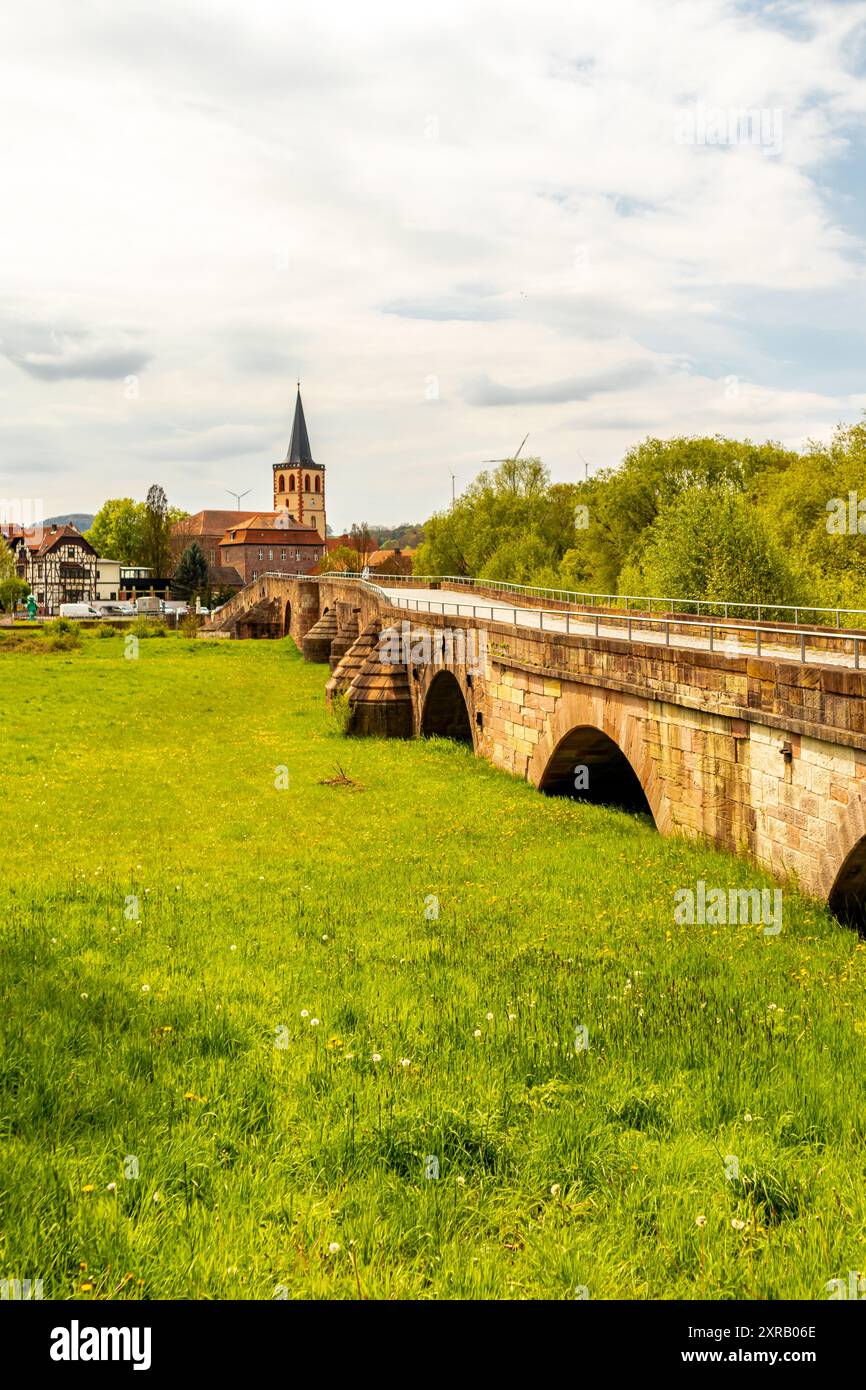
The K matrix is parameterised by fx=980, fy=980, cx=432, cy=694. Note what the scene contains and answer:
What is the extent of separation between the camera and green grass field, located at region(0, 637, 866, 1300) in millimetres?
5316

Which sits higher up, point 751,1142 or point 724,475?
point 724,475

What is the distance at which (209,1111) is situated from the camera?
6730 mm

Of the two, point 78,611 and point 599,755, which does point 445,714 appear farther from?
point 78,611

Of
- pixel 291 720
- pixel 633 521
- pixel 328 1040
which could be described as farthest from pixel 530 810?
pixel 633 521

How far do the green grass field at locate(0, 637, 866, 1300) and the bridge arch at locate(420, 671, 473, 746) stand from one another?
14176mm

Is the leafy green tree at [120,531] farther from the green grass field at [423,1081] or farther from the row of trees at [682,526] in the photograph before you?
the green grass field at [423,1081]

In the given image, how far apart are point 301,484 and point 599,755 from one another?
153 m

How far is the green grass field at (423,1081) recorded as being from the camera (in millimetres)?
5316

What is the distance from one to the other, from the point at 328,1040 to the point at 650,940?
13.9 ft

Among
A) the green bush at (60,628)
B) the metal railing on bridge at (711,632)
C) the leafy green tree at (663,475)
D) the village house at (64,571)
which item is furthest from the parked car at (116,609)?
the metal railing on bridge at (711,632)

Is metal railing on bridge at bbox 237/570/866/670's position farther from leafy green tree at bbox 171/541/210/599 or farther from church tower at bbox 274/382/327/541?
church tower at bbox 274/382/327/541

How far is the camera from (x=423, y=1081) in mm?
7184

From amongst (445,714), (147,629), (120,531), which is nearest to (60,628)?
(147,629)
